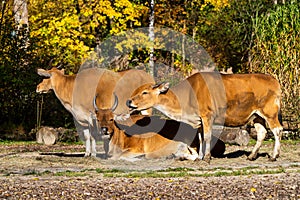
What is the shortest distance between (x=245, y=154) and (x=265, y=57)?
693cm

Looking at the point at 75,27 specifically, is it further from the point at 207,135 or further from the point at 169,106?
the point at 207,135

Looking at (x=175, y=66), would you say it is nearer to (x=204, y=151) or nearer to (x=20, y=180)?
(x=204, y=151)

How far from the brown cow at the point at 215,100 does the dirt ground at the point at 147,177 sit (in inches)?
32.6

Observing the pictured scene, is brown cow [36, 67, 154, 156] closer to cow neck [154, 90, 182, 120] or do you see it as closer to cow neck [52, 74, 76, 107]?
cow neck [52, 74, 76, 107]

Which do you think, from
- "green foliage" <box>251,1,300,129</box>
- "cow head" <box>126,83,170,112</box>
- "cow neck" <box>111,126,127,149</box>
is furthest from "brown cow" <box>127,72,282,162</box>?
"green foliage" <box>251,1,300,129</box>

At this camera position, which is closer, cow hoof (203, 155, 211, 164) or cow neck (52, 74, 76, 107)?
cow hoof (203, 155, 211, 164)

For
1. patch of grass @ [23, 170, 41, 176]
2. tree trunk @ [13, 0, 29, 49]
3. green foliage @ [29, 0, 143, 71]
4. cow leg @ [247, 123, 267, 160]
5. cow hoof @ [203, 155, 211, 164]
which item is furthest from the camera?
green foliage @ [29, 0, 143, 71]

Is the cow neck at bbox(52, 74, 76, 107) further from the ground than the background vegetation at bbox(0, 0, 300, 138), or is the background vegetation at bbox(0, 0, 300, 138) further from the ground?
the background vegetation at bbox(0, 0, 300, 138)

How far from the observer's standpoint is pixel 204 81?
45.0ft

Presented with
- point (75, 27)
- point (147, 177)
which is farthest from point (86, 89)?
point (75, 27)

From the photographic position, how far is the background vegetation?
21.5 metres

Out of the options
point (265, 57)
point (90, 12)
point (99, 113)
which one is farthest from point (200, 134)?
point (90, 12)

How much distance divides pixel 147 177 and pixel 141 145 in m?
2.75

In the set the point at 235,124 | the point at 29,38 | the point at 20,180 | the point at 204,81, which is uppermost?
the point at 29,38
